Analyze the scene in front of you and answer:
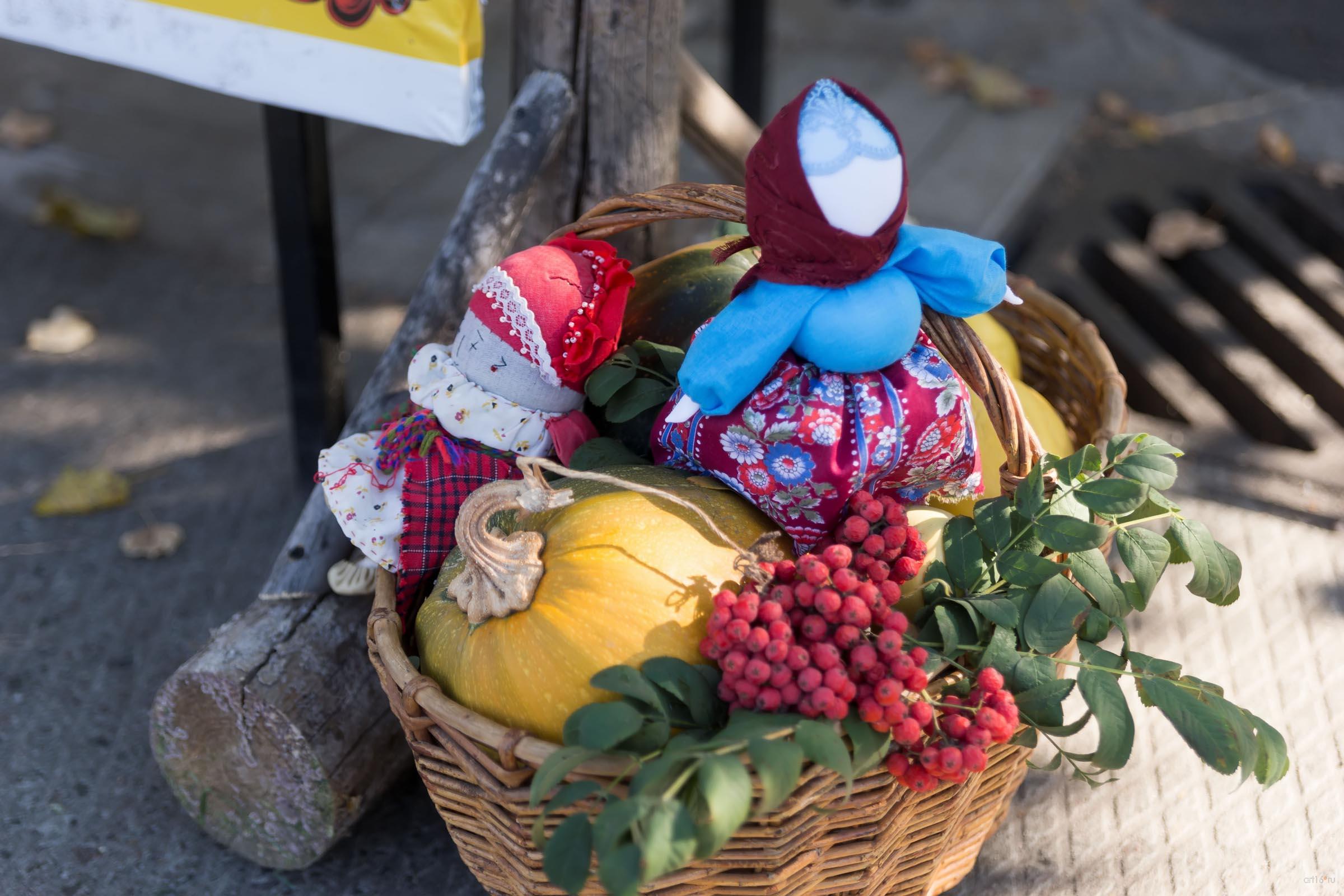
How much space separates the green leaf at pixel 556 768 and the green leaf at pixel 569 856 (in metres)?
0.05

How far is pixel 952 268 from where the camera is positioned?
1521 millimetres

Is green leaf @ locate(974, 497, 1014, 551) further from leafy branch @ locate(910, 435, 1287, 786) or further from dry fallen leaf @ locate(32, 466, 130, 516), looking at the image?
dry fallen leaf @ locate(32, 466, 130, 516)

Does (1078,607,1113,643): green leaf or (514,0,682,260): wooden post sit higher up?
(514,0,682,260): wooden post

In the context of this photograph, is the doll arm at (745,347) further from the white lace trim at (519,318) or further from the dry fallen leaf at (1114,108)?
the dry fallen leaf at (1114,108)

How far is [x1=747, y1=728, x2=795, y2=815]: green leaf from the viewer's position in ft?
4.01

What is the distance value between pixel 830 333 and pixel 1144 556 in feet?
1.79

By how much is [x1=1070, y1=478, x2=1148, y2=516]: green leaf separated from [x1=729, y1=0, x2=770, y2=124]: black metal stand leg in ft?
7.47

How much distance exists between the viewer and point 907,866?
1.65 m

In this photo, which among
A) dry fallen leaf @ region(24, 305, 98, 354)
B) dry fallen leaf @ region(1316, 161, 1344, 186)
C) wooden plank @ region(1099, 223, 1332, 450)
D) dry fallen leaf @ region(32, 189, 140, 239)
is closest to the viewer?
wooden plank @ region(1099, 223, 1332, 450)

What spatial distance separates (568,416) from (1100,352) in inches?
40.1

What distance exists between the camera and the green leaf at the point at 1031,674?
4.71ft

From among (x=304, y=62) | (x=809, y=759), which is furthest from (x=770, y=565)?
(x=304, y=62)

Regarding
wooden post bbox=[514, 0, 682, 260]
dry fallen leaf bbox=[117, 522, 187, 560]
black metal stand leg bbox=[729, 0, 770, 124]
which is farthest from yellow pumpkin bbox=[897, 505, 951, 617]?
black metal stand leg bbox=[729, 0, 770, 124]

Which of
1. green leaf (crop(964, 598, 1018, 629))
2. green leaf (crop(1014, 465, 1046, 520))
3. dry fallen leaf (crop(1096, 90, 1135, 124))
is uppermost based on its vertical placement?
green leaf (crop(1014, 465, 1046, 520))
